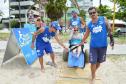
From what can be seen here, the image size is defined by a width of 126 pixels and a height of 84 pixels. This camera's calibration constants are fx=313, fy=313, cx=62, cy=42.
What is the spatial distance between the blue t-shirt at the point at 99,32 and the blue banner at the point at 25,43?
2.69m

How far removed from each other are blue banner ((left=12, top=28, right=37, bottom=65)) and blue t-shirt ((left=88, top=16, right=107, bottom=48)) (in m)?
2.69

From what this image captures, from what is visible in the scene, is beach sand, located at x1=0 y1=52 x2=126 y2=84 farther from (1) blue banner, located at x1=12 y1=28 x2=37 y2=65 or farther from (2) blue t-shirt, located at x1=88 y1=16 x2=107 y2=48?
(2) blue t-shirt, located at x1=88 y1=16 x2=107 y2=48

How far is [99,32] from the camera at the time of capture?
21.4ft

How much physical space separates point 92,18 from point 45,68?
8.21 ft

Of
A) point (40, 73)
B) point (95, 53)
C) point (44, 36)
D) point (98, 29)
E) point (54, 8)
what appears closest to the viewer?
point (98, 29)

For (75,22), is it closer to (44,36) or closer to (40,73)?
(44,36)

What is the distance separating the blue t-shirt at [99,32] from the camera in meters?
6.50

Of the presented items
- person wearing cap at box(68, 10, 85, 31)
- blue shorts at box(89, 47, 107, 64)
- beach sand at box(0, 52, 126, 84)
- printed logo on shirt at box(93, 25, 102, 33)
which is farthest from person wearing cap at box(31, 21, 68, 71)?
printed logo on shirt at box(93, 25, 102, 33)

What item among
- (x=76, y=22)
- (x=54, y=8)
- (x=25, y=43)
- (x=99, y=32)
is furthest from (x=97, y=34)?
(x=54, y=8)

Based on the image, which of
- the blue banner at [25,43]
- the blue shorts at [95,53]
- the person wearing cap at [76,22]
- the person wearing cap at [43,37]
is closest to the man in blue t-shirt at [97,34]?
the blue shorts at [95,53]

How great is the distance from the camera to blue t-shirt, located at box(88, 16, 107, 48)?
6.50 m

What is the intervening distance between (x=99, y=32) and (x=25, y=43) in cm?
310

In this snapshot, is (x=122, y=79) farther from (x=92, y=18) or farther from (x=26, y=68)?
(x=26, y=68)

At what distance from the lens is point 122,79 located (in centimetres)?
736
